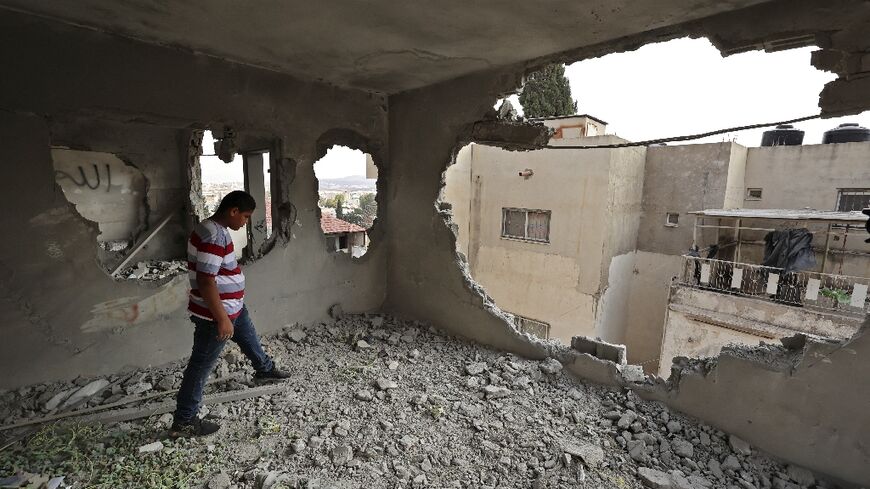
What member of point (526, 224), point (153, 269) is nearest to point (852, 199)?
point (526, 224)

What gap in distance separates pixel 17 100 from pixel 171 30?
1.15 meters

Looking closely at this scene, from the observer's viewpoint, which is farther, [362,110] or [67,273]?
[362,110]

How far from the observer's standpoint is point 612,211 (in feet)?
33.0

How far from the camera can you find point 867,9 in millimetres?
2168

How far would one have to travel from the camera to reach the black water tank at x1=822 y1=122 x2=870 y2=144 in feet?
33.0

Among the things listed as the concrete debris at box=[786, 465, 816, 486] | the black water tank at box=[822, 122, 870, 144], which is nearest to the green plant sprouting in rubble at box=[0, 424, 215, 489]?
the concrete debris at box=[786, 465, 816, 486]

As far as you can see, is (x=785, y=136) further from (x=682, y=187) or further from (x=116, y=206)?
(x=116, y=206)

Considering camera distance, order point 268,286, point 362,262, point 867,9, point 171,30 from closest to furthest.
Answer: point 867,9, point 171,30, point 268,286, point 362,262

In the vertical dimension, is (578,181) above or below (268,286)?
above

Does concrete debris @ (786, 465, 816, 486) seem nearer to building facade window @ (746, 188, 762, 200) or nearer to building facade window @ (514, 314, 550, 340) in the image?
building facade window @ (514, 314, 550, 340)

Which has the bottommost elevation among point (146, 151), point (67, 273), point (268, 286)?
point (268, 286)

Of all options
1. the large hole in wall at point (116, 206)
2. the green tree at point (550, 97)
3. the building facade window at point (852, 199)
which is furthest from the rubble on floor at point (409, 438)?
the green tree at point (550, 97)

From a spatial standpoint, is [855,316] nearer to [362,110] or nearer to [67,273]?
[362,110]

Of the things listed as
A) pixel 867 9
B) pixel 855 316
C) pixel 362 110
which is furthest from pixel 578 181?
pixel 867 9
